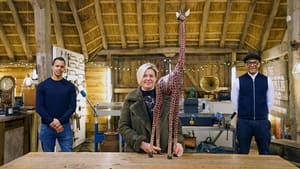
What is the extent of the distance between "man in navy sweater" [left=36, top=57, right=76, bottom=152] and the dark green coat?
1.47 meters

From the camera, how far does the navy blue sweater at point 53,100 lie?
133 inches

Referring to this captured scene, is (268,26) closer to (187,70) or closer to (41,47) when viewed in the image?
(187,70)

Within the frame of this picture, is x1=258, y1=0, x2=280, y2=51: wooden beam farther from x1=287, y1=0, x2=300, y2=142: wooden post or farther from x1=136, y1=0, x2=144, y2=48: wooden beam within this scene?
x1=136, y1=0, x2=144, y2=48: wooden beam

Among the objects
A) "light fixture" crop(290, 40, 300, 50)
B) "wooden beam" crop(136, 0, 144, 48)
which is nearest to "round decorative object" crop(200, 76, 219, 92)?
"wooden beam" crop(136, 0, 144, 48)

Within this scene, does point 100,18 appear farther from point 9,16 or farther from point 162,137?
point 162,137

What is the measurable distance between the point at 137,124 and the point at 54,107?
1647 mm

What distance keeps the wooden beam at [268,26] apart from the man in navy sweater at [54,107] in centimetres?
536

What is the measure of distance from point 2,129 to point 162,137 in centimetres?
269

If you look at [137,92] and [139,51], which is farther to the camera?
[139,51]

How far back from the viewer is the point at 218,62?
8938 millimetres

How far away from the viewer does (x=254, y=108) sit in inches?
133

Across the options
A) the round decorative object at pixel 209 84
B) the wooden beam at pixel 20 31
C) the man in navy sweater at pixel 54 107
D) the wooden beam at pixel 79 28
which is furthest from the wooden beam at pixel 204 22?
the man in navy sweater at pixel 54 107

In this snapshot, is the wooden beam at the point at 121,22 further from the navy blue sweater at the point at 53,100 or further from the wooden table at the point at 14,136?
the navy blue sweater at the point at 53,100

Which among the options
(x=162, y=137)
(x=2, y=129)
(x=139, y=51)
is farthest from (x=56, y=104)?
(x=139, y=51)
